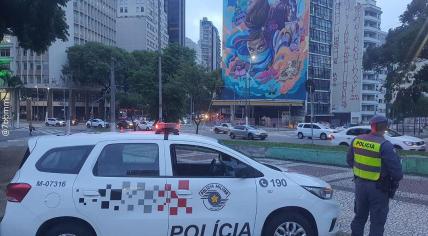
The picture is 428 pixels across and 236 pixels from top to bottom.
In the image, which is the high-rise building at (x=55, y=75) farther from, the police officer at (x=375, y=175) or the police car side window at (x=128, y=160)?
the police officer at (x=375, y=175)

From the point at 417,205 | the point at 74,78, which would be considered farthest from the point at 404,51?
the point at 74,78

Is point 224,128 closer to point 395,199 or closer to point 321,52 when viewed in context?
point 395,199

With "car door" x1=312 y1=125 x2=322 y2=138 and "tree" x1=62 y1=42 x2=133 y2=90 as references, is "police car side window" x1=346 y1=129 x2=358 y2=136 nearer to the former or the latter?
"car door" x1=312 y1=125 x2=322 y2=138

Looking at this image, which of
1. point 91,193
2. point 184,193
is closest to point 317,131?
point 184,193

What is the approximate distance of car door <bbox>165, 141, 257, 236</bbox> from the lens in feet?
17.9

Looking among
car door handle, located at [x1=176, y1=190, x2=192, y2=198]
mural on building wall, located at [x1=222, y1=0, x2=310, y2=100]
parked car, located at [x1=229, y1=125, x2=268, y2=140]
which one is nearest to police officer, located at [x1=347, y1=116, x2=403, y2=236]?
car door handle, located at [x1=176, y1=190, x2=192, y2=198]

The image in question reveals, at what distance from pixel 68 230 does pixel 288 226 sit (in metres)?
2.63

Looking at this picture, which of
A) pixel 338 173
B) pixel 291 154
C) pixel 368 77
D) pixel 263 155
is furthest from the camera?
pixel 368 77

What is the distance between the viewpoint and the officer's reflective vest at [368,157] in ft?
18.5

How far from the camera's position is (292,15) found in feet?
259

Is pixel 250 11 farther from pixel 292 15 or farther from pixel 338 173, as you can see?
pixel 338 173

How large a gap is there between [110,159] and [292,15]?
77.1 metres

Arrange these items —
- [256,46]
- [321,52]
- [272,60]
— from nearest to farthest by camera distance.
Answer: [272,60] → [256,46] → [321,52]

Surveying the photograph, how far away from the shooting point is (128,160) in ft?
18.3
